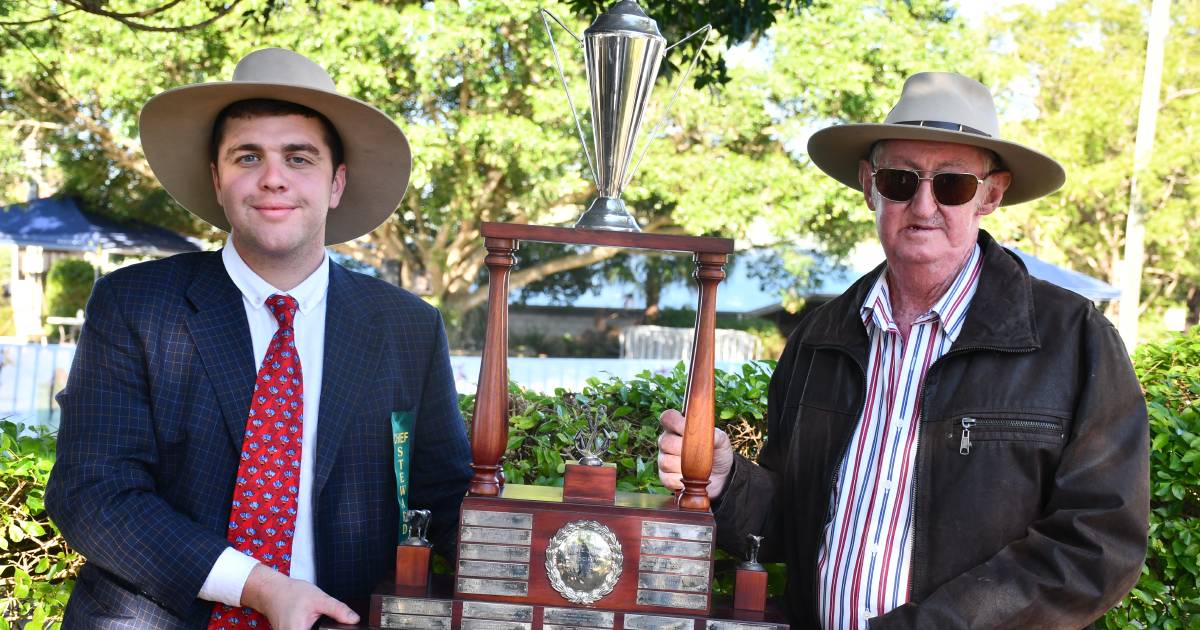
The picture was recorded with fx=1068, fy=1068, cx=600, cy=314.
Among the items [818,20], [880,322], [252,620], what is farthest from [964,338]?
[818,20]

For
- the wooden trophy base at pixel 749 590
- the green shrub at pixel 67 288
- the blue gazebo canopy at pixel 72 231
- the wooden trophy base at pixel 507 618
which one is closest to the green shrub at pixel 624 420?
the wooden trophy base at pixel 749 590

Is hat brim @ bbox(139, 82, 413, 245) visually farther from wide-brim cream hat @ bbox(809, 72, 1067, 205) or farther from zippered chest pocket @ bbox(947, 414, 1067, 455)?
zippered chest pocket @ bbox(947, 414, 1067, 455)

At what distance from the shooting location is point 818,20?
42.8 feet

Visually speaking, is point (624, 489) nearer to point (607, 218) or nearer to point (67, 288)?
point (607, 218)

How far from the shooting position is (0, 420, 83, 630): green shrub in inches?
129

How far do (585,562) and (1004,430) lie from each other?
0.98 metres

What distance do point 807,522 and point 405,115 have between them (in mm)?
11843

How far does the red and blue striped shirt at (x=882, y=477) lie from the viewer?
2457 mm

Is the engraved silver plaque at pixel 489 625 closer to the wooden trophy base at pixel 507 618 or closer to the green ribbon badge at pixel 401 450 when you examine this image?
the wooden trophy base at pixel 507 618

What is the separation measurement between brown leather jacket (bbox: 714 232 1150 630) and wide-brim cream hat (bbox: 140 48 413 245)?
120cm

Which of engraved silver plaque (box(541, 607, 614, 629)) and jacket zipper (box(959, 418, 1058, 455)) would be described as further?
jacket zipper (box(959, 418, 1058, 455))

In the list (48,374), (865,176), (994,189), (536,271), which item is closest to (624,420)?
(865,176)

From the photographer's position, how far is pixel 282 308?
8.24ft

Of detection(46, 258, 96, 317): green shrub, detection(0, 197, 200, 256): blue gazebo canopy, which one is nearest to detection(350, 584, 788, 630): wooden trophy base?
detection(0, 197, 200, 256): blue gazebo canopy
